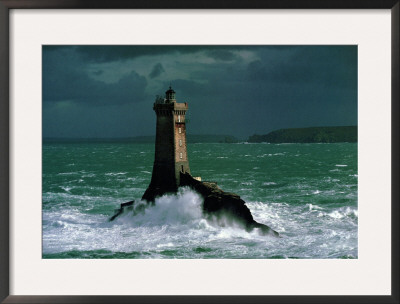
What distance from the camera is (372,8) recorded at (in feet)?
28.3

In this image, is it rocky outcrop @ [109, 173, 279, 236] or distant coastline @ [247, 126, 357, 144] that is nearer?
rocky outcrop @ [109, 173, 279, 236]

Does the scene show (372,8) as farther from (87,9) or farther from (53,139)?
(53,139)

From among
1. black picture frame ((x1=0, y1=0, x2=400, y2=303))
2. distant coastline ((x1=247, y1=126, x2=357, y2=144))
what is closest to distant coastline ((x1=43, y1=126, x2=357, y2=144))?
distant coastline ((x1=247, y1=126, x2=357, y2=144))

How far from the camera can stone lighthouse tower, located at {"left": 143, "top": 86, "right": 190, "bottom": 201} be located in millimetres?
11258

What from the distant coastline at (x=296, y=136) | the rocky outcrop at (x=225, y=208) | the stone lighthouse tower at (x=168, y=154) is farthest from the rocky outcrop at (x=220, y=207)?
the distant coastline at (x=296, y=136)

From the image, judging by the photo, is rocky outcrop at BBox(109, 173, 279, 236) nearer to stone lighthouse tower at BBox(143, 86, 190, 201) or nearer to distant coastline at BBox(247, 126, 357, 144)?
stone lighthouse tower at BBox(143, 86, 190, 201)

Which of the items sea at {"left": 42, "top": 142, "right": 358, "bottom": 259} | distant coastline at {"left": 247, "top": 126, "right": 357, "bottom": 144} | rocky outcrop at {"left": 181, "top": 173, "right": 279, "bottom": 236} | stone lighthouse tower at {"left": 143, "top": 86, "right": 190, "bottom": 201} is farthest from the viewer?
stone lighthouse tower at {"left": 143, "top": 86, "right": 190, "bottom": 201}

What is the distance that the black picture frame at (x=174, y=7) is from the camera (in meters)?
8.38

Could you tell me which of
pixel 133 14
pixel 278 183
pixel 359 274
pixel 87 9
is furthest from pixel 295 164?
pixel 87 9

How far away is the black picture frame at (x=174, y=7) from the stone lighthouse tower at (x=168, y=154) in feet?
10.3

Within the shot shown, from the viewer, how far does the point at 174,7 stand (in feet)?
28.1

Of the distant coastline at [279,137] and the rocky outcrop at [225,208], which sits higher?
the distant coastline at [279,137]

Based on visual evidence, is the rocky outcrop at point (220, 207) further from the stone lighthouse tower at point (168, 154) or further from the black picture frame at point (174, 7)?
the black picture frame at point (174, 7)

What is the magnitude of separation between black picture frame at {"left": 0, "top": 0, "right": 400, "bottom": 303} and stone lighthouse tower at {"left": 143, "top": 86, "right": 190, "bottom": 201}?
3154 millimetres
